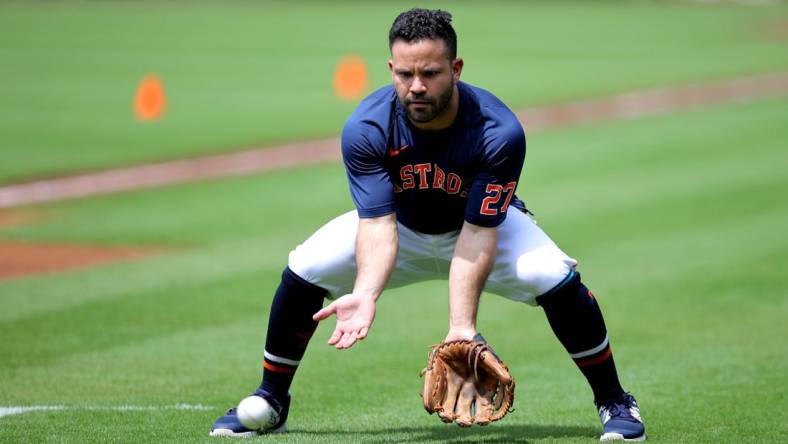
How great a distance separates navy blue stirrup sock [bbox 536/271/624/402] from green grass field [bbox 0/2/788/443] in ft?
0.95

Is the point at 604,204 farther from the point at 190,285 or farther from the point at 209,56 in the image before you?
the point at 209,56

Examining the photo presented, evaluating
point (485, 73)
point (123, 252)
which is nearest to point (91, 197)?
point (123, 252)

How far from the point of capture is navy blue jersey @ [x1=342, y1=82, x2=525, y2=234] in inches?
213

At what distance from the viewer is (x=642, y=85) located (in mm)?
27172

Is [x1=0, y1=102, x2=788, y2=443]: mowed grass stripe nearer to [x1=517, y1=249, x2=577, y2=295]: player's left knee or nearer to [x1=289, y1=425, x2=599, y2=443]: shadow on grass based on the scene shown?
[x1=289, y1=425, x2=599, y2=443]: shadow on grass

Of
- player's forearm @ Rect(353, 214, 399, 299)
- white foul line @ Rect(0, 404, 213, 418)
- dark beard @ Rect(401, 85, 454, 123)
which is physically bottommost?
white foul line @ Rect(0, 404, 213, 418)

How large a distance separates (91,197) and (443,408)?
10.7m

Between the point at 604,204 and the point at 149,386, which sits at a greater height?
the point at 149,386

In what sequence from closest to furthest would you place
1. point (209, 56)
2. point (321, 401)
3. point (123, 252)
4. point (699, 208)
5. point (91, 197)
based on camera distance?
point (321, 401), point (123, 252), point (699, 208), point (91, 197), point (209, 56)

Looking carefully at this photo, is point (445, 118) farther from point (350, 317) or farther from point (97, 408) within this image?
point (97, 408)

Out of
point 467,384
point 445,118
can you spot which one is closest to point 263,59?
point 445,118

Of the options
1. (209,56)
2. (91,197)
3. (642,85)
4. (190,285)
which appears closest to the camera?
(190,285)

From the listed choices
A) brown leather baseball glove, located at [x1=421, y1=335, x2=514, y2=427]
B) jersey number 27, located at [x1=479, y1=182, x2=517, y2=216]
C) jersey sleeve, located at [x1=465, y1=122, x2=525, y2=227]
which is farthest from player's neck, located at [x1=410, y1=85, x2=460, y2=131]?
brown leather baseball glove, located at [x1=421, y1=335, x2=514, y2=427]

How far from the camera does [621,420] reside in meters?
5.56
